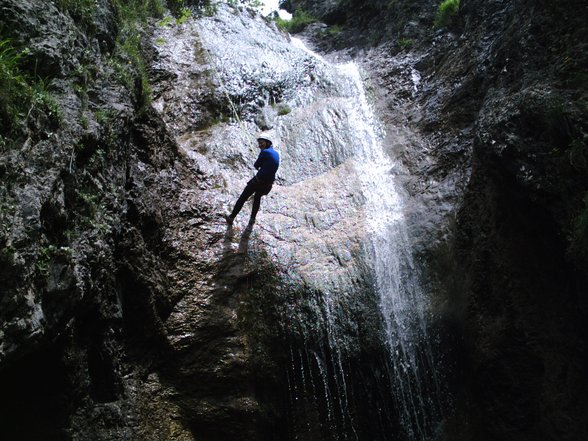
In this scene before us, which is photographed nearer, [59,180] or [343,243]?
[59,180]

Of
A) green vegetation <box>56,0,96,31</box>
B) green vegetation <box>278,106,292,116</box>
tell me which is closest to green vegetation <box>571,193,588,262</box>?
green vegetation <box>278,106,292,116</box>

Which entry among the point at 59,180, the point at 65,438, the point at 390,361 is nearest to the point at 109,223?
the point at 59,180

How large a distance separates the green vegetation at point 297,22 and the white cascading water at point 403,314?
12.8m

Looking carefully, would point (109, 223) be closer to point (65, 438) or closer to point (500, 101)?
point (65, 438)

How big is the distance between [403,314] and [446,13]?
9.87 meters

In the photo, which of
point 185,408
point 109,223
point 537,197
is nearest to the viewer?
point 109,223

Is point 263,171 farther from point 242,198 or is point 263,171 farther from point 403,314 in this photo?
point 403,314

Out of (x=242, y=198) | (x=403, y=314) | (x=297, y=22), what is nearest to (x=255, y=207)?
(x=242, y=198)

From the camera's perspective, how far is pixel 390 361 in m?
7.33

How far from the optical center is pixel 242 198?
823cm

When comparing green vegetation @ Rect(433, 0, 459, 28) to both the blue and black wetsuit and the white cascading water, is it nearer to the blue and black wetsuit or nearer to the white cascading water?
the white cascading water

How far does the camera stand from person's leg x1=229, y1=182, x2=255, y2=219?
8125mm

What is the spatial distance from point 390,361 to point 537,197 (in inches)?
129

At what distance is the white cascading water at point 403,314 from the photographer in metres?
7.32
